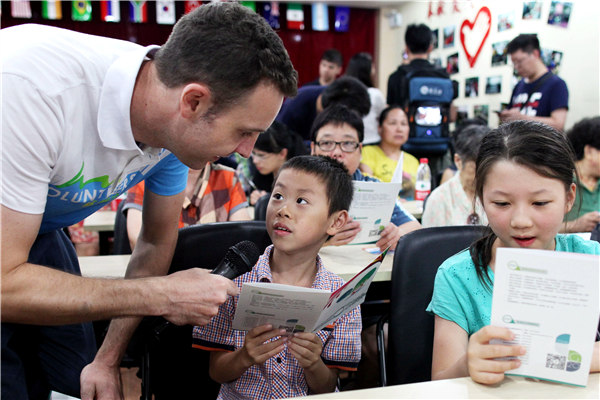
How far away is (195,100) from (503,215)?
74 centimetres

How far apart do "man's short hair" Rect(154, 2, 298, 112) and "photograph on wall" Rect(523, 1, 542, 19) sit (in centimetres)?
497

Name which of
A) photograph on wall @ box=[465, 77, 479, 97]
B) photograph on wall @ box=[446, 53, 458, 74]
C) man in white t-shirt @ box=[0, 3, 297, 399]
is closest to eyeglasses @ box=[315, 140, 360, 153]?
man in white t-shirt @ box=[0, 3, 297, 399]

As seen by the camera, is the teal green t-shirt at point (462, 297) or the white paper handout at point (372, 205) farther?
the white paper handout at point (372, 205)

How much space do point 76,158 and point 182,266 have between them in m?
0.64

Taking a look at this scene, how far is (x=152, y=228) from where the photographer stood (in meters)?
1.53

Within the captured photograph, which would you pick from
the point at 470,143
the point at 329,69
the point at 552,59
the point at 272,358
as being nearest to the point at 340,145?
the point at 470,143

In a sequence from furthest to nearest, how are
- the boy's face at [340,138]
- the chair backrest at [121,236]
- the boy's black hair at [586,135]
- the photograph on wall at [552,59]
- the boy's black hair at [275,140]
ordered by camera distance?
the photograph on wall at [552,59], the boy's black hair at [275,140], the boy's black hair at [586,135], the boy's face at [340,138], the chair backrest at [121,236]

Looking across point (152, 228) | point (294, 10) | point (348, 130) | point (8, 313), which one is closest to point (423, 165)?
point (348, 130)

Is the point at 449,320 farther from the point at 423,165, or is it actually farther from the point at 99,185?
the point at 423,165

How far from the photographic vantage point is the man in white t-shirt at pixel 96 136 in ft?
3.14

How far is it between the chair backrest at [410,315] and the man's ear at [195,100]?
72 cm

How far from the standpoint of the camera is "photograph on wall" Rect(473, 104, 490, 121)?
6195 mm

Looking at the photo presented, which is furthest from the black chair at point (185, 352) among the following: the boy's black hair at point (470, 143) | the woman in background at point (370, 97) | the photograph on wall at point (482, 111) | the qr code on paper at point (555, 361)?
the photograph on wall at point (482, 111)

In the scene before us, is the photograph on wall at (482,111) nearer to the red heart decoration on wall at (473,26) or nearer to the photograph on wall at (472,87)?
the photograph on wall at (472,87)
